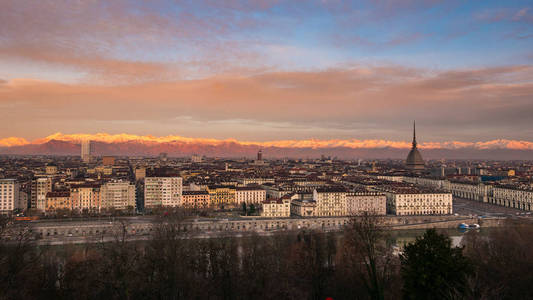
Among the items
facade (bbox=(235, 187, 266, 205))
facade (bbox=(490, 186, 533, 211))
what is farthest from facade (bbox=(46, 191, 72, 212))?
facade (bbox=(490, 186, 533, 211))

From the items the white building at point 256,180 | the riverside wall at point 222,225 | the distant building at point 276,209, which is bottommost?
the riverside wall at point 222,225

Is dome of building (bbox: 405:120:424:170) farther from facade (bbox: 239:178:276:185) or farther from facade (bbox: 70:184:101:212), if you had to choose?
facade (bbox: 70:184:101:212)

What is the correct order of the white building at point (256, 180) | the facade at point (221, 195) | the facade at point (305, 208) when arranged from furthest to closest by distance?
the white building at point (256, 180)
the facade at point (221, 195)
the facade at point (305, 208)

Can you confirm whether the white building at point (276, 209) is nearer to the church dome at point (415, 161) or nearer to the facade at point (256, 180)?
the facade at point (256, 180)

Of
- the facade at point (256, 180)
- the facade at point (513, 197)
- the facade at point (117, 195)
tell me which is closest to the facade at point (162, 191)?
the facade at point (117, 195)

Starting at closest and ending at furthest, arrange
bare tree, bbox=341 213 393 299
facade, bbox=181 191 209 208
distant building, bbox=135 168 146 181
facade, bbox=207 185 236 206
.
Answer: bare tree, bbox=341 213 393 299
facade, bbox=181 191 209 208
facade, bbox=207 185 236 206
distant building, bbox=135 168 146 181

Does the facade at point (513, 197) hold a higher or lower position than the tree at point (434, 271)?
lower
